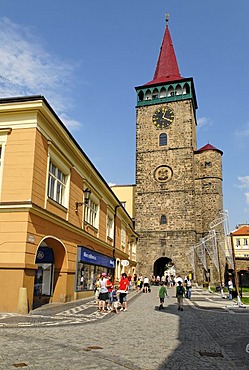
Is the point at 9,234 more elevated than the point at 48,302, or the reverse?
the point at 9,234

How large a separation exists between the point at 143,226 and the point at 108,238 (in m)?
20.5

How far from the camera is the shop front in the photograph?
19.7 m

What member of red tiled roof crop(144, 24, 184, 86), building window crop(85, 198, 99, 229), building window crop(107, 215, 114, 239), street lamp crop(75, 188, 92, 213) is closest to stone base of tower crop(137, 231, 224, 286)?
building window crop(107, 215, 114, 239)

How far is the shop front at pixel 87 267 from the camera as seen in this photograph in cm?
1972

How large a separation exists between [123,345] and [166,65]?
54662 mm

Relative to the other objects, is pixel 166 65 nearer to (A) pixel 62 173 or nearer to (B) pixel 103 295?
(A) pixel 62 173

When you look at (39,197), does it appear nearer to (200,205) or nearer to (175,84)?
(200,205)

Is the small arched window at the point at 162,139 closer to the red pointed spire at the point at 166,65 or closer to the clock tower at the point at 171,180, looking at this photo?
the clock tower at the point at 171,180

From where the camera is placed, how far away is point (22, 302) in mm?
12742

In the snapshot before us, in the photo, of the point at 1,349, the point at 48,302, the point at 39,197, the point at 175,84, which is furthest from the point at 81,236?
the point at 175,84

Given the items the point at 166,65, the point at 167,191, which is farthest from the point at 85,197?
the point at 166,65

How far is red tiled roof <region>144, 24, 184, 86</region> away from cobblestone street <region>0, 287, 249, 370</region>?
47.1m

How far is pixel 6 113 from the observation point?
15.0m

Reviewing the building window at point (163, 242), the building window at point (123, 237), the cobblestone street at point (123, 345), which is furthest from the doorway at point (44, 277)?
the building window at point (163, 242)
